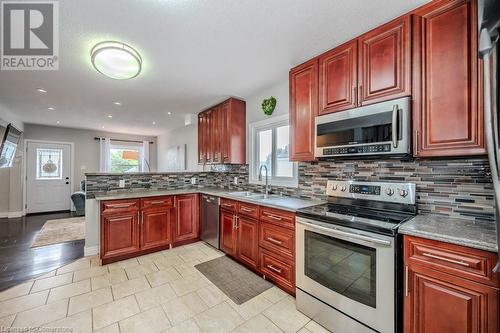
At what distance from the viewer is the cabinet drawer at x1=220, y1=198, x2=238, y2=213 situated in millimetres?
2895

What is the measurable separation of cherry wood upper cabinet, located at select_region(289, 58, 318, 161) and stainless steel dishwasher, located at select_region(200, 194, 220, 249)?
4.90 ft

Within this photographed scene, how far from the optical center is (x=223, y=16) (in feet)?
5.56

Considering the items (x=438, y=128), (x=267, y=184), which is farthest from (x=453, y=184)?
(x=267, y=184)

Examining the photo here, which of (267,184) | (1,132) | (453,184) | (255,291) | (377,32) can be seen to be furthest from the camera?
(1,132)

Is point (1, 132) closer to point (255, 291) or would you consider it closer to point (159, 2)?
point (159, 2)

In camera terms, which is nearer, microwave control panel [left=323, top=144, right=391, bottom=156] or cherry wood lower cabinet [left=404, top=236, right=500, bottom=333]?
cherry wood lower cabinet [left=404, top=236, right=500, bottom=333]

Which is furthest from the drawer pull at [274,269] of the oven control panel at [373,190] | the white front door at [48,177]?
the white front door at [48,177]

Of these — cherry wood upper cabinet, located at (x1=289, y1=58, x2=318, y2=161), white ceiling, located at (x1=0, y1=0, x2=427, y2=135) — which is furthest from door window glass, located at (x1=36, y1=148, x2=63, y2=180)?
cherry wood upper cabinet, located at (x1=289, y1=58, x2=318, y2=161)

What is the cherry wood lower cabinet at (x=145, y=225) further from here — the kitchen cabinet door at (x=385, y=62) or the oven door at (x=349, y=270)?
the kitchen cabinet door at (x=385, y=62)

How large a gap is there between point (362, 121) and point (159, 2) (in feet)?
6.01

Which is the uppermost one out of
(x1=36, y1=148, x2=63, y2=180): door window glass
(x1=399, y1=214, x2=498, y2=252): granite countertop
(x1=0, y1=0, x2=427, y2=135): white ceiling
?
(x1=0, y1=0, x2=427, y2=135): white ceiling

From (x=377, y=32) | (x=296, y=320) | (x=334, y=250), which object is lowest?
(x=296, y=320)

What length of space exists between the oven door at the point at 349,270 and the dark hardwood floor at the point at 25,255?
10.2 ft

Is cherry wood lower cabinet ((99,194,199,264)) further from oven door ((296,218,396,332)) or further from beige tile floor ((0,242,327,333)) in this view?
oven door ((296,218,396,332))
